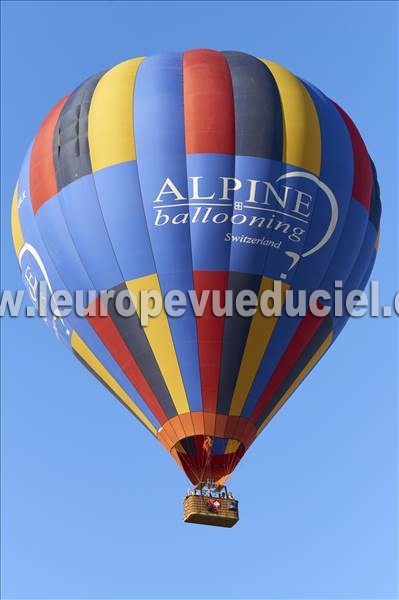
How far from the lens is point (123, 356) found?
23172 millimetres

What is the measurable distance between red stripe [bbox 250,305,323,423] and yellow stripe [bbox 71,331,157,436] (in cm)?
164

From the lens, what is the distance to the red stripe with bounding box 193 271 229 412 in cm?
2259

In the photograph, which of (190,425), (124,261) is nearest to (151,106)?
(124,261)

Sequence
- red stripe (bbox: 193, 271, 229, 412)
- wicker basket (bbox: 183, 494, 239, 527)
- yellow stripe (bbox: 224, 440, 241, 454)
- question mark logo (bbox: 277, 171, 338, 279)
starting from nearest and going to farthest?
wicker basket (bbox: 183, 494, 239, 527)
red stripe (bbox: 193, 271, 229, 412)
yellow stripe (bbox: 224, 440, 241, 454)
question mark logo (bbox: 277, 171, 338, 279)

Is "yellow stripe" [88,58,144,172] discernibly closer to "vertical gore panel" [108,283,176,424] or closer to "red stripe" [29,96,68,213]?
"red stripe" [29,96,68,213]

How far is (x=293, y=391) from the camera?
78.5 ft

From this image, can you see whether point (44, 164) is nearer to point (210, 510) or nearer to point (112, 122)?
point (112, 122)

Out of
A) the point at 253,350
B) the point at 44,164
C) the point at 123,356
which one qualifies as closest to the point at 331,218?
the point at 253,350

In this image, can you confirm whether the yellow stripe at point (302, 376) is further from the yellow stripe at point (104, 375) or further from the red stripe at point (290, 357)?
the yellow stripe at point (104, 375)

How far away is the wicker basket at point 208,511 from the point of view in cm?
2209

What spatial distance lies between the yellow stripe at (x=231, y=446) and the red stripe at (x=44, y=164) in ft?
15.3

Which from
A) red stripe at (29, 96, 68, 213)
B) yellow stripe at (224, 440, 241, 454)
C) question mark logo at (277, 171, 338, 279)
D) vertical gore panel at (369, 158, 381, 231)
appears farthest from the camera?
vertical gore panel at (369, 158, 381, 231)

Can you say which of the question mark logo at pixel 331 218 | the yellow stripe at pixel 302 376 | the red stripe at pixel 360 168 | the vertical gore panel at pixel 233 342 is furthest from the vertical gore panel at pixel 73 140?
the yellow stripe at pixel 302 376

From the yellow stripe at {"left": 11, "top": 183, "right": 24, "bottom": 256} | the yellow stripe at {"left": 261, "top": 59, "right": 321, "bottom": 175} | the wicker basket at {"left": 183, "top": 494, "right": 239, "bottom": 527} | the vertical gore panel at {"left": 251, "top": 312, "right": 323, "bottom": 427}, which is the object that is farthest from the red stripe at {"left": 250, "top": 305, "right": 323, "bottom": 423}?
the yellow stripe at {"left": 11, "top": 183, "right": 24, "bottom": 256}
